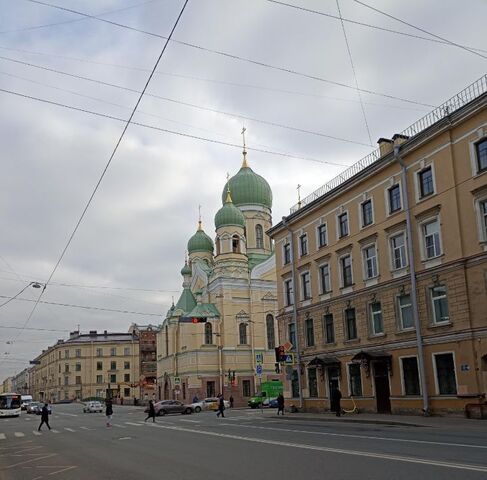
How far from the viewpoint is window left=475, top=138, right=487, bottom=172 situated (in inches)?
996

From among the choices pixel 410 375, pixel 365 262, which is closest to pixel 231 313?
pixel 365 262

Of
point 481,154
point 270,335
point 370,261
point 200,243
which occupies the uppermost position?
point 200,243

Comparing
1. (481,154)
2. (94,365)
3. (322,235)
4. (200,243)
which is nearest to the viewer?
(481,154)

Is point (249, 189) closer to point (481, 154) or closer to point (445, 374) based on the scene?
point (481, 154)

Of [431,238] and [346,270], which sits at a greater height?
[431,238]

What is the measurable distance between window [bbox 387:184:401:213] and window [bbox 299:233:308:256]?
871cm

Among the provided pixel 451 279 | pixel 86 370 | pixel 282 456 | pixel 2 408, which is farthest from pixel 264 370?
pixel 86 370

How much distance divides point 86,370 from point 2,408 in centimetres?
6449

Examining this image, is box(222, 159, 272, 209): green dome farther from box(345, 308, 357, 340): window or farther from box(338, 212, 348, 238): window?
box(345, 308, 357, 340): window

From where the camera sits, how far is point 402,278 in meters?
29.3

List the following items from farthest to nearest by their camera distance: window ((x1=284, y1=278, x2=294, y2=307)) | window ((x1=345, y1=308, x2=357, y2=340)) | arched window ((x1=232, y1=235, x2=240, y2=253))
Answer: arched window ((x1=232, y1=235, x2=240, y2=253)) → window ((x1=284, y1=278, x2=294, y2=307)) → window ((x1=345, y1=308, x2=357, y2=340))

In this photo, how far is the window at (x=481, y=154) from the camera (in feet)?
83.0

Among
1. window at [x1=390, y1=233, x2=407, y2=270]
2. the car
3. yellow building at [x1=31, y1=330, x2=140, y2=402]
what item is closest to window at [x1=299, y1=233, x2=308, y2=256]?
window at [x1=390, y1=233, x2=407, y2=270]

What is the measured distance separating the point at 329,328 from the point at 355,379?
12.2ft
